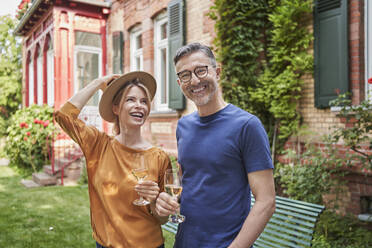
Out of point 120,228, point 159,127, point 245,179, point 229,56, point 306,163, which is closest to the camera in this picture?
point 245,179

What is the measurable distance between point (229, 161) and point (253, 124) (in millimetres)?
214

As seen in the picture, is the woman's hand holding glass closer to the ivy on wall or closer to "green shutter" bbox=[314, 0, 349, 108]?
"green shutter" bbox=[314, 0, 349, 108]

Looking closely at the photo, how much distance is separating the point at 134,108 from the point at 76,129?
0.37m

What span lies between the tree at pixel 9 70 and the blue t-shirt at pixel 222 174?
18.5 m

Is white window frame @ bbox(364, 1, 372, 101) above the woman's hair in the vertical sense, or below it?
above

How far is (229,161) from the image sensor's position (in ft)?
5.27

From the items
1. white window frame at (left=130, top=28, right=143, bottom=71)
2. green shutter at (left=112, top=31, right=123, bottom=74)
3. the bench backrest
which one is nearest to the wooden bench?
the bench backrest

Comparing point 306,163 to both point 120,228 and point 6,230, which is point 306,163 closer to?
point 120,228

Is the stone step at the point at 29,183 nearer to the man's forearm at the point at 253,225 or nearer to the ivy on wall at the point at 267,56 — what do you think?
the ivy on wall at the point at 267,56

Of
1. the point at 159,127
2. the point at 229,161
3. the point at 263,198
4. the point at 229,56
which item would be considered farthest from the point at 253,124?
the point at 159,127

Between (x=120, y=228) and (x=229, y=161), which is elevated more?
(x=229, y=161)

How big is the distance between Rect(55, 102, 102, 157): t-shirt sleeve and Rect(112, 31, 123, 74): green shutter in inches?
322

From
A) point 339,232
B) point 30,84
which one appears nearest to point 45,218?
point 339,232

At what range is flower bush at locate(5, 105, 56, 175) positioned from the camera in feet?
30.8
